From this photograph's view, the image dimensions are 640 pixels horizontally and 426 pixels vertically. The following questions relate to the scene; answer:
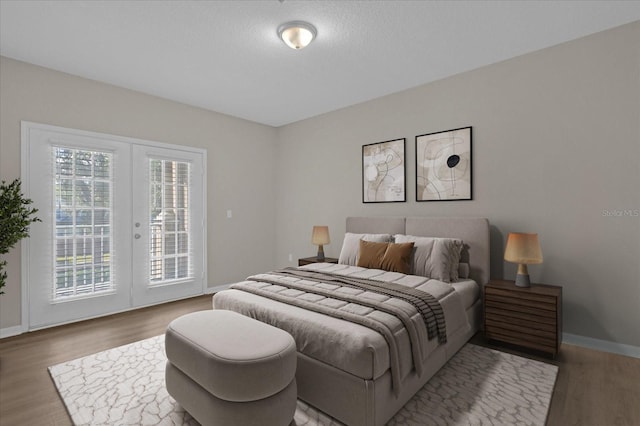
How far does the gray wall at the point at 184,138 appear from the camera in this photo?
3.21 meters

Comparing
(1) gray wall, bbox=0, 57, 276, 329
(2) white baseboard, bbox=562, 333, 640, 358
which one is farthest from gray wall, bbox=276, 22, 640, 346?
(1) gray wall, bbox=0, 57, 276, 329

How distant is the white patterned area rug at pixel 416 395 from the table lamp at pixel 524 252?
692mm

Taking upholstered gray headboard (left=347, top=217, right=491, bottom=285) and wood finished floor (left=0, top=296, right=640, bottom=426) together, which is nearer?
wood finished floor (left=0, top=296, right=640, bottom=426)

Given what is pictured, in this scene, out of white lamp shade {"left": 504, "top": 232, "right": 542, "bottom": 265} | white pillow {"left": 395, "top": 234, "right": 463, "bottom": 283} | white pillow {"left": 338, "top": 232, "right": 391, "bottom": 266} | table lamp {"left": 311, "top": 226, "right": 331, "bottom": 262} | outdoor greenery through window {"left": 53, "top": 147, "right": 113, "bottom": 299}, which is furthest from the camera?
table lamp {"left": 311, "top": 226, "right": 331, "bottom": 262}

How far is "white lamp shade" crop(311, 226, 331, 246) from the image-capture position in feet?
14.9

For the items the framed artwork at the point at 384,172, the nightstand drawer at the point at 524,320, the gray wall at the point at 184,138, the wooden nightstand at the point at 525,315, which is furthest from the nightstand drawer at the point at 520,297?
the gray wall at the point at 184,138

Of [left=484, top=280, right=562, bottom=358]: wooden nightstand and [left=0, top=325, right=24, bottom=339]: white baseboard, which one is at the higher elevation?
[left=484, top=280, right=562, bottom=358]: wooden nightstand

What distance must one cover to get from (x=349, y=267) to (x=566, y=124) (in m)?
2.44

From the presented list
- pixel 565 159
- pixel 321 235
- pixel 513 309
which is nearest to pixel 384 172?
pixel 321 235

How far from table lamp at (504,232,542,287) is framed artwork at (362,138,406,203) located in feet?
4.71

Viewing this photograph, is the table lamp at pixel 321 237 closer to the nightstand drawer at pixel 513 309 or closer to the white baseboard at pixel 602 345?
the nightstand drawer at pixel 513 309

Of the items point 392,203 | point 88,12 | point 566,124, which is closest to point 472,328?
point 392,203

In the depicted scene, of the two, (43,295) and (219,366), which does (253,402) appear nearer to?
(219,366)

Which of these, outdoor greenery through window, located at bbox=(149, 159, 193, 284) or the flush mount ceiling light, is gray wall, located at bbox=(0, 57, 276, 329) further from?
the flush mount ceiling light
